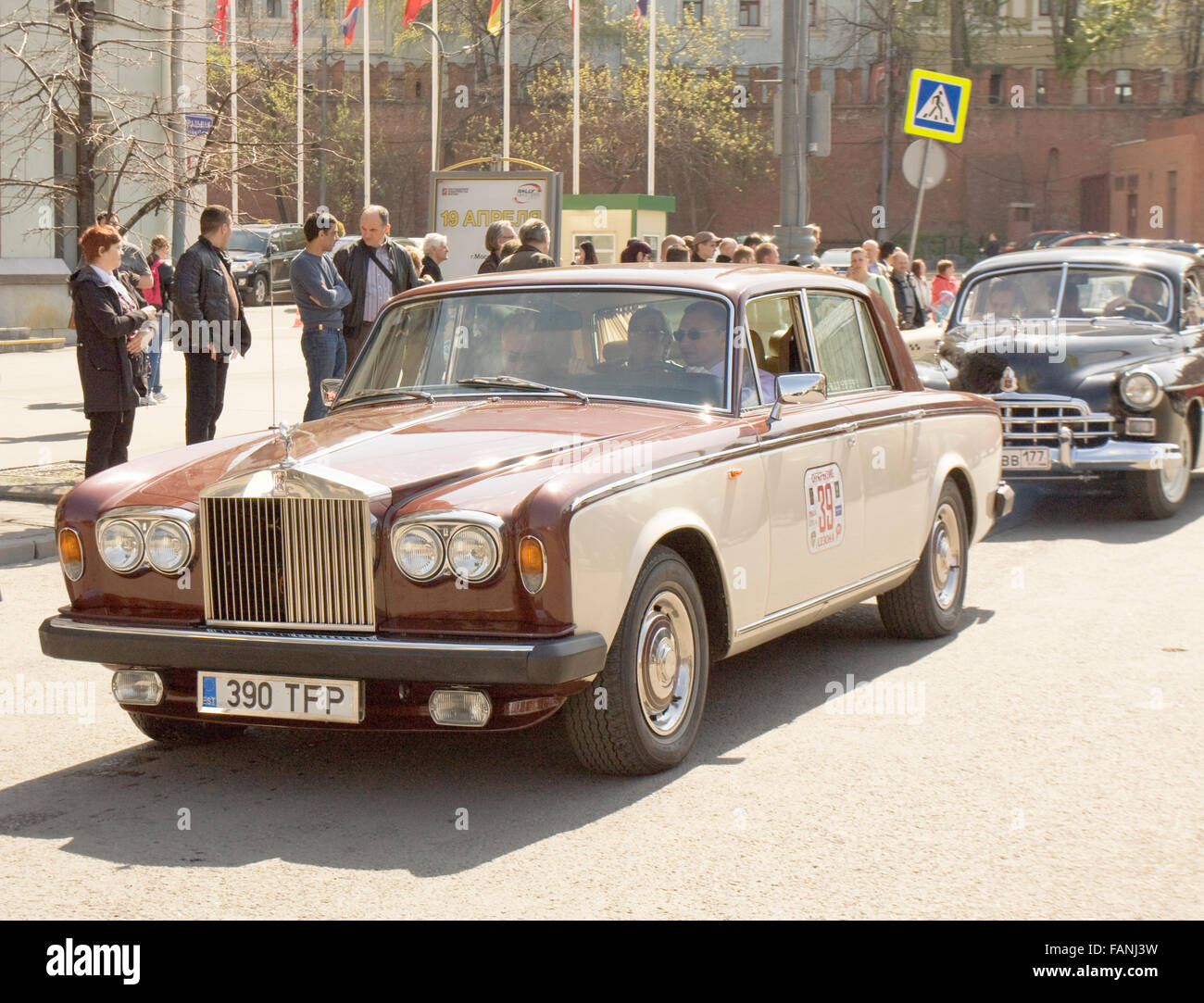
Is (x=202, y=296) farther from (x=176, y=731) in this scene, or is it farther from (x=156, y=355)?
(x=156, y=355)

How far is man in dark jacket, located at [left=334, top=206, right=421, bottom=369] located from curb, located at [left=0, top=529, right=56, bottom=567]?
3285 millimetres

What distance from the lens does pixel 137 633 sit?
18.4 feet

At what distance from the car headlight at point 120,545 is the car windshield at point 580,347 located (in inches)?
56.8

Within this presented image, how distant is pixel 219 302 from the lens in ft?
39.4

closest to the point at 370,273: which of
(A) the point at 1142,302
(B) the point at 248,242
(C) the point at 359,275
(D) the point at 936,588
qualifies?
(C) the point at 359,275

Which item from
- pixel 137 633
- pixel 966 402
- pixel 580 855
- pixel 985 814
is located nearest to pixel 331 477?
pixel 137 633

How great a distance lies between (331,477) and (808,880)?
6.18ft

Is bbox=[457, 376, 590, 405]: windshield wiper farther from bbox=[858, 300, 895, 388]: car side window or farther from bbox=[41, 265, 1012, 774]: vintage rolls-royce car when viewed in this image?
bbox=[858, 300, 895, 388]: car side window

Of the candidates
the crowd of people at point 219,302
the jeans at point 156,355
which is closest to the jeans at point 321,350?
the crowd of people at point 219,302

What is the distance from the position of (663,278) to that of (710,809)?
2.28m

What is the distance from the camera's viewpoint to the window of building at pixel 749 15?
77062mm

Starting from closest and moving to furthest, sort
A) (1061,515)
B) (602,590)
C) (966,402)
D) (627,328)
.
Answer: (602,590) → (627,328) → (966,402) → (1061,515)

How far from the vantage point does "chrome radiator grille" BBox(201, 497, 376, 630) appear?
541 cm
